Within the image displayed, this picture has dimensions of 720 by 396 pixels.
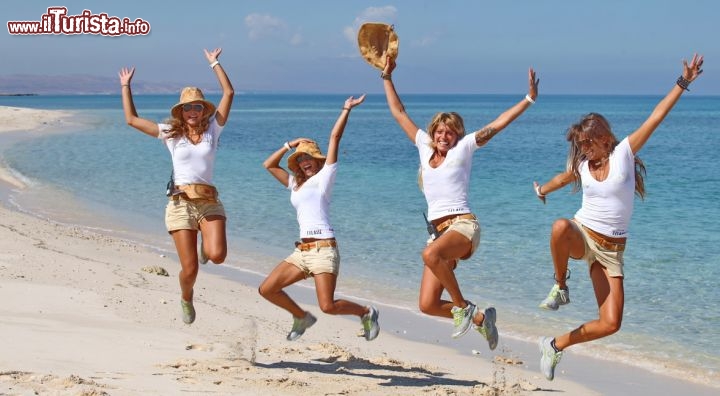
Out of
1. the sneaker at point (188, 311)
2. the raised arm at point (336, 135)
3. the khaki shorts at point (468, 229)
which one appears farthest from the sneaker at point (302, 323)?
the khaki shorts at point (468, 229)

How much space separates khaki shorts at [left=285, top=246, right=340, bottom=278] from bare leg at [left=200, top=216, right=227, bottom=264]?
668 millimetres

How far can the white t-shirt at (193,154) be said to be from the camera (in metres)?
8.34

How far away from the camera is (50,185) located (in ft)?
84.5

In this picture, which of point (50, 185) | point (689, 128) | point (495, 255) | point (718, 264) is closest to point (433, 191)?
point (495, 255)

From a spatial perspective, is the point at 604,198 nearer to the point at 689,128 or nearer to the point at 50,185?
the point at 50,185

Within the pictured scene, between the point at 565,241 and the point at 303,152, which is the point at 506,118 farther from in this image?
the point at 303,152

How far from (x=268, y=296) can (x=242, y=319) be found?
7.55 ft

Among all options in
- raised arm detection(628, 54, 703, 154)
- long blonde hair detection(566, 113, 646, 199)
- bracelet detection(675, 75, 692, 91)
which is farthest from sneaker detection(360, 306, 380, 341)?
bracelet detection(675, 75, 692, 91)

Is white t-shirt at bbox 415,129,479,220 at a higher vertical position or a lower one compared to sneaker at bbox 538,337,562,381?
higher

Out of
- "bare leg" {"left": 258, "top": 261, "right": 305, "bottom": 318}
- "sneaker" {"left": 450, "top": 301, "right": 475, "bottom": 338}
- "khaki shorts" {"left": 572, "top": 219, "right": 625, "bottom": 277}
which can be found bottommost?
"sneaker" {"left": 450, "top": 301, "right": 475, "bottom": 338}

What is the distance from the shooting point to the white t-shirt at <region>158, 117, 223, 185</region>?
8336 mm

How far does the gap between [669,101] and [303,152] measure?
9.55 ft

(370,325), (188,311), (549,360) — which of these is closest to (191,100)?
(188,311)

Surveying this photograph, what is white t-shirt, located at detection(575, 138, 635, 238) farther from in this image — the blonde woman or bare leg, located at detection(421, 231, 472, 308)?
bare leg, located at detection(421, 231, 472, 308)
